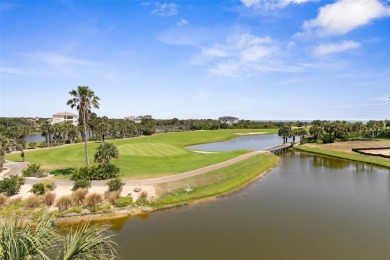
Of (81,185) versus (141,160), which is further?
(141,160)

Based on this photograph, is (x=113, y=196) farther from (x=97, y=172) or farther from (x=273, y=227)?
(x=273, y=227)

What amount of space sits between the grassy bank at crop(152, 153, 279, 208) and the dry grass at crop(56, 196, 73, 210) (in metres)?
9.05

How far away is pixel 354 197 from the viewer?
34750mm

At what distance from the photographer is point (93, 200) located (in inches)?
1194

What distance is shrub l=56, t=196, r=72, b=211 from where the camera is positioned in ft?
96.1

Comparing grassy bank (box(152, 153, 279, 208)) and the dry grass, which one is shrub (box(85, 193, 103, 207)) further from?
grassy bank (box(152, 153, 279, 208))

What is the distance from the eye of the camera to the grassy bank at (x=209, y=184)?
3328cm

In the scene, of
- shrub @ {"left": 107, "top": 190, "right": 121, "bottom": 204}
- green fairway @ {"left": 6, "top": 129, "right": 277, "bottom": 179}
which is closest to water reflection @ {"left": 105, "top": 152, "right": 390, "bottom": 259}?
shrub @ {"left": 107, "top": 190, "right": 121, "bottom": 204}

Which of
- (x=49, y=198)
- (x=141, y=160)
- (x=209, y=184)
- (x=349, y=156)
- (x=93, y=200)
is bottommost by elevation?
(x=349, y=156)

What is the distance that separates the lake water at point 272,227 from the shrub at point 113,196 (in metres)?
4.17

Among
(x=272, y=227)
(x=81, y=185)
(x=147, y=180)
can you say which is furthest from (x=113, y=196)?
(x=272, y=227)

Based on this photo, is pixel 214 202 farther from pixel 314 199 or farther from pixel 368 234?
pixel 368 234

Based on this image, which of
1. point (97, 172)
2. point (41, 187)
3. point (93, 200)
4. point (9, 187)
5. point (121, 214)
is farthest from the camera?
point (97, 172)

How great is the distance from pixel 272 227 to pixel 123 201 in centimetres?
1594
